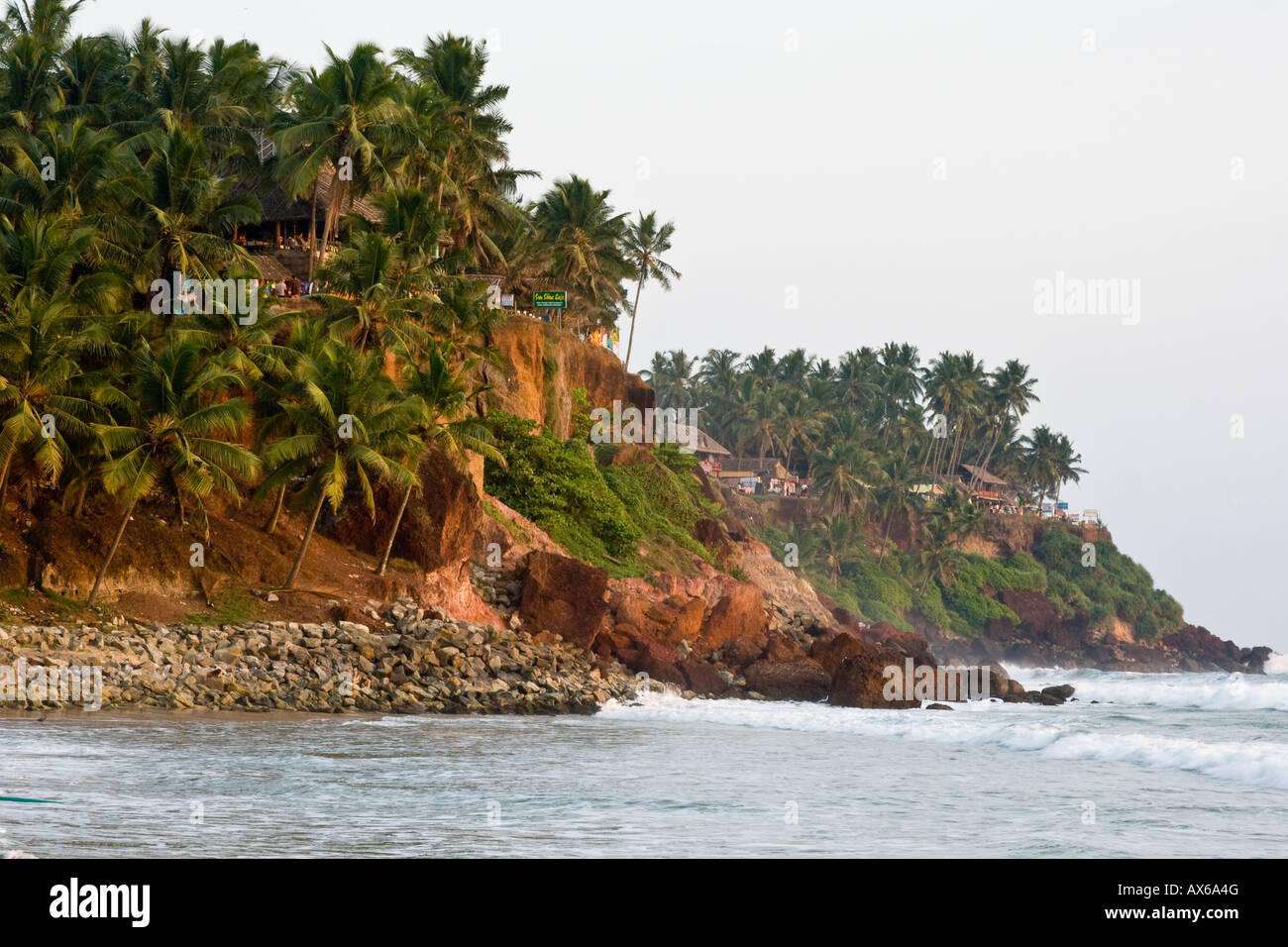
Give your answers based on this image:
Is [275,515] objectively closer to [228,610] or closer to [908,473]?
[228,610]

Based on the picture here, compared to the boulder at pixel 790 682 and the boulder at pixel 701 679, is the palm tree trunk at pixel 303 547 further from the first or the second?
the boulder at pixel 790 682

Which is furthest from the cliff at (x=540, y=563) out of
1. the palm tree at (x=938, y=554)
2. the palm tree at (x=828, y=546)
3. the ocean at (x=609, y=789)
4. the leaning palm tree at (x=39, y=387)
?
the palm tree at (x=938, y=554)

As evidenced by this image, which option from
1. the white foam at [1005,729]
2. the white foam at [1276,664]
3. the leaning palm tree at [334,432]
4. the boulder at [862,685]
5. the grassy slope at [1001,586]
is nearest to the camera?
the white foam at [1005,729]

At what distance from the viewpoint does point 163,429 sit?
2778 centimetres

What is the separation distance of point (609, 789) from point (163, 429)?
655 inches

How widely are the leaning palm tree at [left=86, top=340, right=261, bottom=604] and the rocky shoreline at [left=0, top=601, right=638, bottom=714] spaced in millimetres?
2868

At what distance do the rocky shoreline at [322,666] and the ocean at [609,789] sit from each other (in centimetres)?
157

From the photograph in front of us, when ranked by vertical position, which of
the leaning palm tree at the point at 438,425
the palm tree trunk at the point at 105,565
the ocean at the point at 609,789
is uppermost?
the leaning palm tree at the point at 438,425

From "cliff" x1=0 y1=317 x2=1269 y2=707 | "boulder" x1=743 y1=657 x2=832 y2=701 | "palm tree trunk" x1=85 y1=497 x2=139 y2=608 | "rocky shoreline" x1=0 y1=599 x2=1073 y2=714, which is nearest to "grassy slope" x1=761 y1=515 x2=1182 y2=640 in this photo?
"cliff" x1=0 y1=317 x2=1269 y2=707

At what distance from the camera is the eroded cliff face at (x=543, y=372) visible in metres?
44.7

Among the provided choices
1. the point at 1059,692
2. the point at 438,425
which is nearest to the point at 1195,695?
the point at 1059,692

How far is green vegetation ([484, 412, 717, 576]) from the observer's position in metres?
42.6
